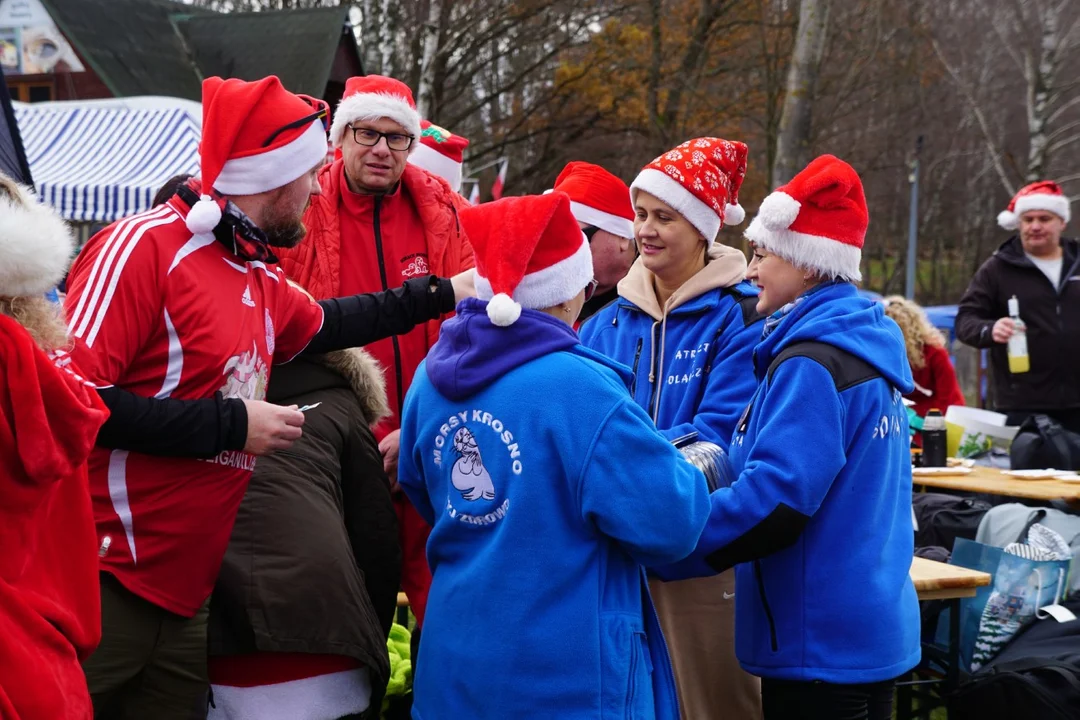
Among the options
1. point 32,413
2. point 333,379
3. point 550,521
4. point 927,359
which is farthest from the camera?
point 927,359

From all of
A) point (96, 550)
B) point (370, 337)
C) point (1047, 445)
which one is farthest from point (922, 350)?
point (96, 550)

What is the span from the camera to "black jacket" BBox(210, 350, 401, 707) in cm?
266

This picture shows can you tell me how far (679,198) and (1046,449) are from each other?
13.5 feet

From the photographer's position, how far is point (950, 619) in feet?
14.3

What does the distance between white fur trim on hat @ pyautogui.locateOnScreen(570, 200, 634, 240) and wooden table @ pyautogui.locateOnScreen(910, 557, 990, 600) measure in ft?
5.55

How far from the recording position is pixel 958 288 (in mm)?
32562

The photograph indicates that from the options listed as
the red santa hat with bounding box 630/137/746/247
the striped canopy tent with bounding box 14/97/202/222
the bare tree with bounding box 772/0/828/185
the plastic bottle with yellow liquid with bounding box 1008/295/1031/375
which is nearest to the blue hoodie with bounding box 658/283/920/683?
the red santa hat with bounding box 630/137/746/247

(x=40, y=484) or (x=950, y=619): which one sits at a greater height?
(x=40, y=484)

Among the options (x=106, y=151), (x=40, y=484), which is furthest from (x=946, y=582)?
(x=106, y=151)

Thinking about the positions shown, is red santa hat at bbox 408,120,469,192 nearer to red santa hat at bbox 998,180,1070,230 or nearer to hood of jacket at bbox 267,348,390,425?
hood of jacket at bbox 267,348,390,425

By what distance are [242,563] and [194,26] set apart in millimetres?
19330

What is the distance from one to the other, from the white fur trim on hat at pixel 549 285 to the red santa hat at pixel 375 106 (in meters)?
1.68

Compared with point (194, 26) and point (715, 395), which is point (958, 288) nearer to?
point (194, 26)

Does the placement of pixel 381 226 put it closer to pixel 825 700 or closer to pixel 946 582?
pixel 825 700
